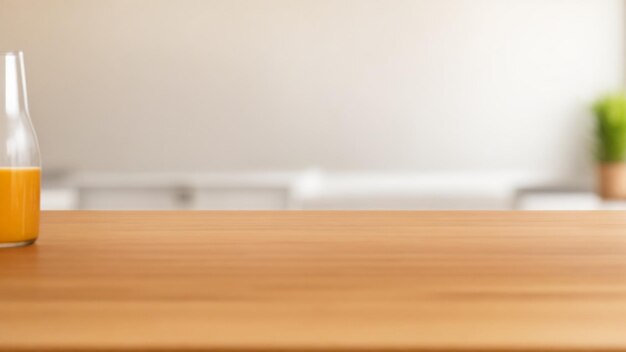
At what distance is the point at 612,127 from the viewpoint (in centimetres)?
369

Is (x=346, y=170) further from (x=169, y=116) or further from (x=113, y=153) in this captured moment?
(x=113, y=153)

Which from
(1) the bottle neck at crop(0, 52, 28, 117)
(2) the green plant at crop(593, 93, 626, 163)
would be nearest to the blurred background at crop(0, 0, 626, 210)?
(2) the green plant at crop(593, 93, 626, 163)

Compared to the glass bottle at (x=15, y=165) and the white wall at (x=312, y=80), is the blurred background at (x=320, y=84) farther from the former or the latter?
the glass bottle at (x=15, y=165)

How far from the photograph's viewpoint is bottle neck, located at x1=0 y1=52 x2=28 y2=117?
68 cm

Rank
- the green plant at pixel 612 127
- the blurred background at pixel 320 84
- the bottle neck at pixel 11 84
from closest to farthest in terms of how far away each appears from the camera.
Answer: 1. the bottle neck at pixel 11 84
2. the green plant at pixel 612 127
3. the blurred background at pixel 320 84

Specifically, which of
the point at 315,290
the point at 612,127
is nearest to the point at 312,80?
the point at 612,127

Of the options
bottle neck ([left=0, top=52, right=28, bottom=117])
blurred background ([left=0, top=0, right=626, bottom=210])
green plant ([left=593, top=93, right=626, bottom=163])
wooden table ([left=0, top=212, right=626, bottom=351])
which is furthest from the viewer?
blurred background ([left=0, top=0, right=626, bottom=210])

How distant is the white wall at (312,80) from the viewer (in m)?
3.95

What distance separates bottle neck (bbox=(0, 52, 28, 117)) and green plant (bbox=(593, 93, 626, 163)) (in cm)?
345

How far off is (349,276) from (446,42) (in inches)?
141

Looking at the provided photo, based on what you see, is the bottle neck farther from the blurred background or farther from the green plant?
the green plant

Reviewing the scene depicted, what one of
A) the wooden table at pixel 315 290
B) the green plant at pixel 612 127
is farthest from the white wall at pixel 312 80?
the wooden table at pixel 315 290

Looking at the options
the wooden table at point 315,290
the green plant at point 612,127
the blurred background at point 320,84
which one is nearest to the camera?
the wooden table at point 315,290

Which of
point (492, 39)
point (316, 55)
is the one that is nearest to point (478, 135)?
point (492, 39)
